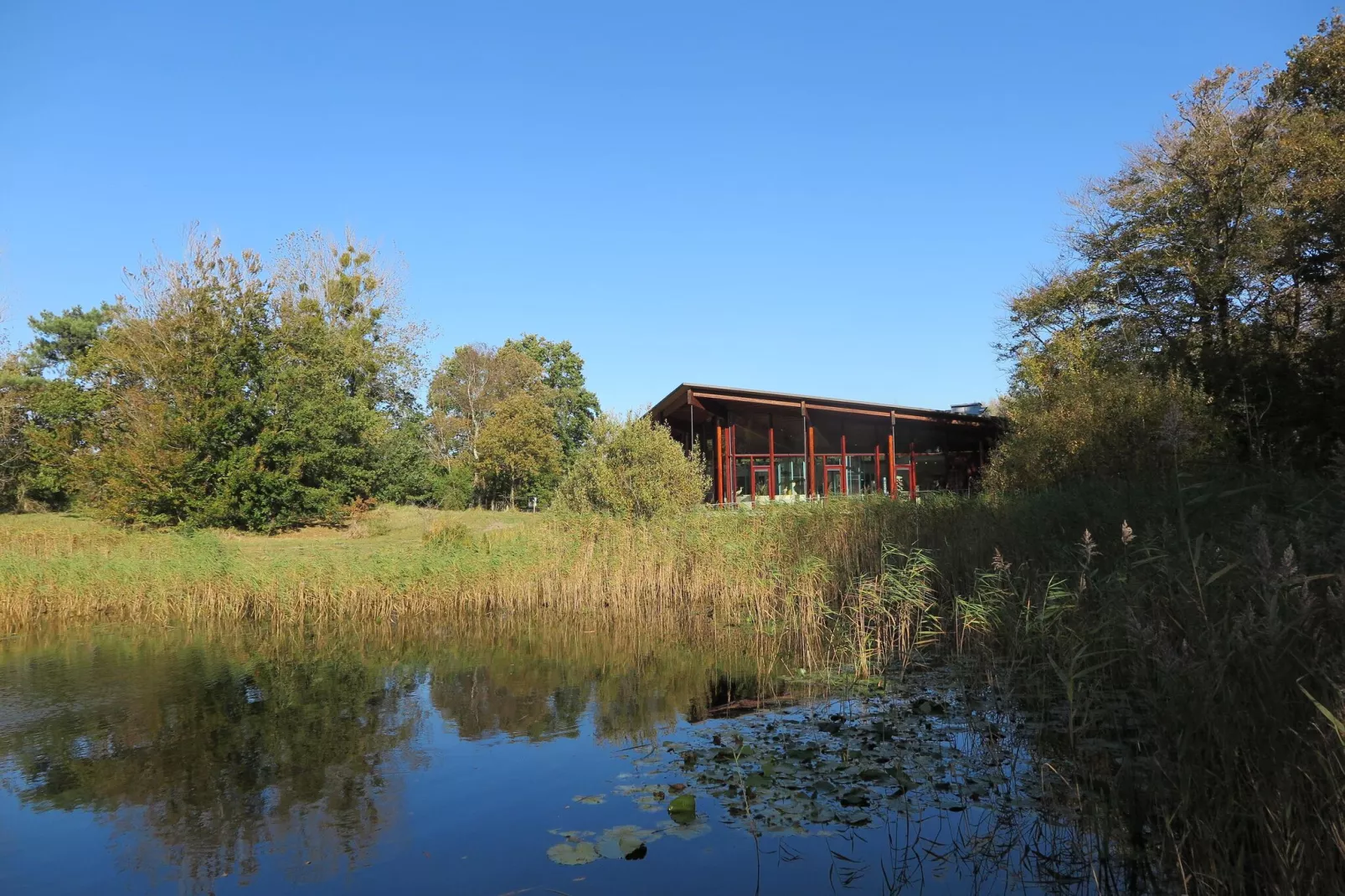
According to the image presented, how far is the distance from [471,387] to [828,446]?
2857 centimetres

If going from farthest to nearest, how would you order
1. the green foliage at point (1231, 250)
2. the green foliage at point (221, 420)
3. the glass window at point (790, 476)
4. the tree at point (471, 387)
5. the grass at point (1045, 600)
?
the tree at point (471, 387)
the glass window at point (790, 476)
the green foliage at point (221, 420)
the green foliage at point (1231, 250)
the grass at point (1045, 600)

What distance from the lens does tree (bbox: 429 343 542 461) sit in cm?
4988

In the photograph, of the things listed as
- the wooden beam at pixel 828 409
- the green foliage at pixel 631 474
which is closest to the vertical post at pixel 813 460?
the wooden beam at pixel 828 409

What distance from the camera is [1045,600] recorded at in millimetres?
7156

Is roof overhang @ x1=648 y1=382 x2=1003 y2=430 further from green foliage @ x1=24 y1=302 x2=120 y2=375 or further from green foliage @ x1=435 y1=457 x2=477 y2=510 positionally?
green foliage @ x1=24 y1=302 x2=120 y2=375

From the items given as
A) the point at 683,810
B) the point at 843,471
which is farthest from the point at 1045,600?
the point at 843,471

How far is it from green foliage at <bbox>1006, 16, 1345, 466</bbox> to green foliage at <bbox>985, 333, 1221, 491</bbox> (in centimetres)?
61

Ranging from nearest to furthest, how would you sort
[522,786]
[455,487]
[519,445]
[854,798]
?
[854,798]
[522,786]
[455,487]
[519,445]

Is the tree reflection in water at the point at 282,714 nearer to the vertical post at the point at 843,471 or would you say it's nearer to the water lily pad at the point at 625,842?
the water lily pad at the point at 625,842

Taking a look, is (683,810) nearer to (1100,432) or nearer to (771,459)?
(1100,432)

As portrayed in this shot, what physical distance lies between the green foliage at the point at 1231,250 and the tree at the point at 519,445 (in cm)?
2273

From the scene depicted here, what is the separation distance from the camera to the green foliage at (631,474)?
55.8 ft

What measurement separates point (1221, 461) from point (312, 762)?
1172cm

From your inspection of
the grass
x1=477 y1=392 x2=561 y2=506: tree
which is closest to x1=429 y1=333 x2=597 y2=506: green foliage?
x1=477 y1=392 x2=561 y2=506: tree
